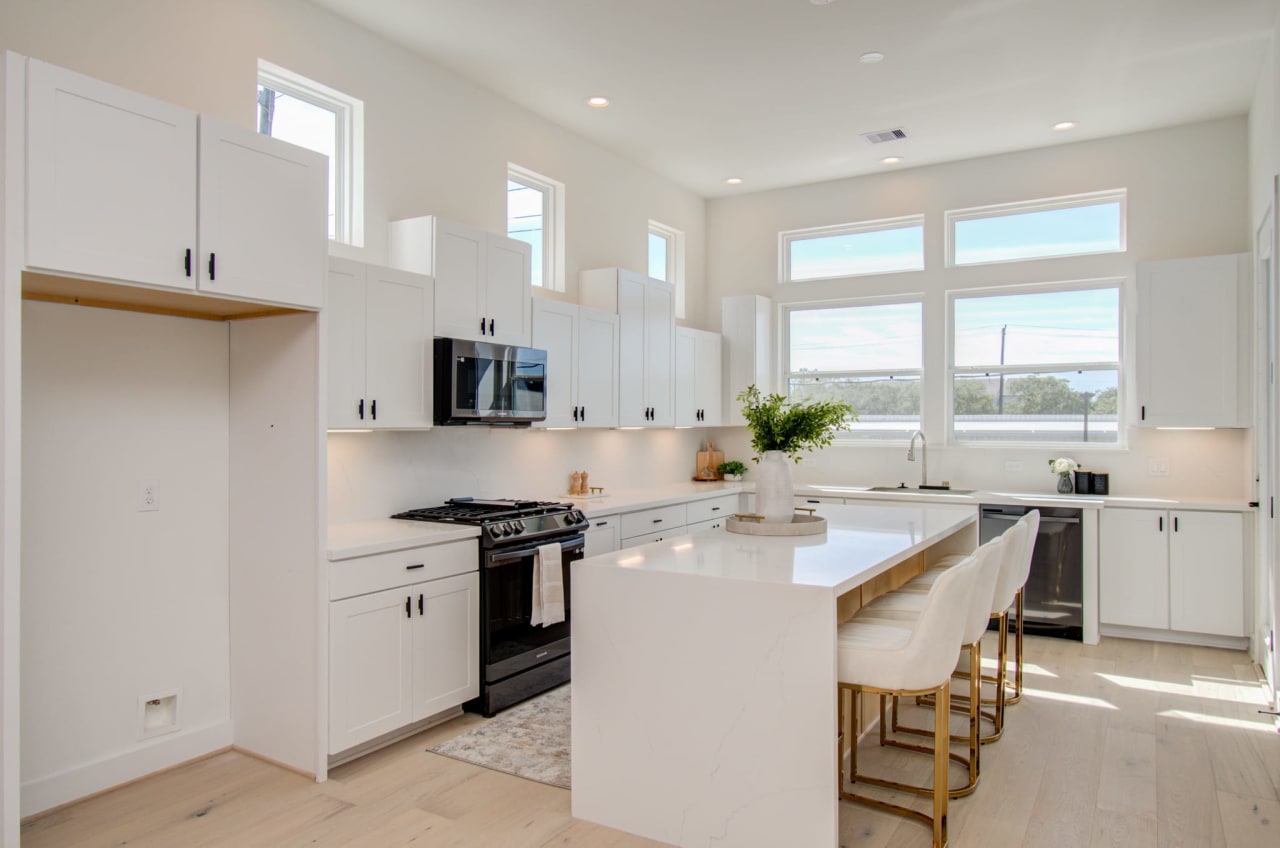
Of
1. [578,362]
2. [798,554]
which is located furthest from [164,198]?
[578,362]

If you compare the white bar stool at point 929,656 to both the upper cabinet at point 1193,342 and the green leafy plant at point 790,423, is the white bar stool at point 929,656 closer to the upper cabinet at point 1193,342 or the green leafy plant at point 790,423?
the green leafy plant at point 790,423

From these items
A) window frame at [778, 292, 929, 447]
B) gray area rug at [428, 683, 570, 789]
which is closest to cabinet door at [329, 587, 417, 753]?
gray area rug at [428, 683, 570, 789]

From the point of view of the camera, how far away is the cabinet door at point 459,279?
404cm

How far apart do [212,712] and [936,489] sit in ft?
15.7

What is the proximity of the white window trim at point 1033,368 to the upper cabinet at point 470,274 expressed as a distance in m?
3.43

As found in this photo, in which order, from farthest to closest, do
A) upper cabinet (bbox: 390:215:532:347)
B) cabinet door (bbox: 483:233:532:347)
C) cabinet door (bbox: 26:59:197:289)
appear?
cabinet door (bbox: 483:233:532:347) < upper cabinet (bbox: 390:215:532:347) < cabinet door (bbox: 26:59:197:289)

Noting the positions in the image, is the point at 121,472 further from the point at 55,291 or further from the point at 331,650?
the point at 331,650

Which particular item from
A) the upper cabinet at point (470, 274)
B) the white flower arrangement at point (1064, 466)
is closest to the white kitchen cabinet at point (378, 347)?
the upper cabinet at point (470, 274)

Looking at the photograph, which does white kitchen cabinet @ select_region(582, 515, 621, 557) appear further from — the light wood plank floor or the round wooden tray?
the round wooden tray

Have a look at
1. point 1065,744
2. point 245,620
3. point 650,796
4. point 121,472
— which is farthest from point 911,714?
point 121,472

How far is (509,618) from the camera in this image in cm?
393

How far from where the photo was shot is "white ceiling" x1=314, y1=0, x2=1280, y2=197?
155 inches

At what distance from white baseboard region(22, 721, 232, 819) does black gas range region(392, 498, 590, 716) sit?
3.60ft

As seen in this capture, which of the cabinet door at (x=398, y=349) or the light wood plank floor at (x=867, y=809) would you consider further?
the cabinet door at (x=398, y=349)
